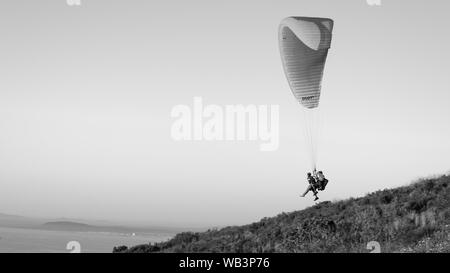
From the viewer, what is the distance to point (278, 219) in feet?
89.5

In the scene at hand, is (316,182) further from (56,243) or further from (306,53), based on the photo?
(56,243)

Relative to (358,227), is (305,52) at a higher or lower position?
higher

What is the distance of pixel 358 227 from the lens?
68.7 ft

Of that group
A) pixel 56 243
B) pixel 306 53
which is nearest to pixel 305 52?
pixel 306 53

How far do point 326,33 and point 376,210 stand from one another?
7.55 meters

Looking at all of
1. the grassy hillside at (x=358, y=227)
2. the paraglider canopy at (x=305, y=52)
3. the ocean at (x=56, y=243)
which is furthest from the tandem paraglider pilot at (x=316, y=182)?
the ocean at (x=56, y=243)

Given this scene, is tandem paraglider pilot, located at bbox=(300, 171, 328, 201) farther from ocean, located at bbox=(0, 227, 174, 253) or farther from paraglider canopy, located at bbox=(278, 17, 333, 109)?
ocean, located at bbox=(0, 227, 174, 253)

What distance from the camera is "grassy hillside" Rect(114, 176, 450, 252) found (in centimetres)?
1828

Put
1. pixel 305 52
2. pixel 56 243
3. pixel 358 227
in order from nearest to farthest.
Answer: pixel 358 227, pixel 305 52, pixel 56 243

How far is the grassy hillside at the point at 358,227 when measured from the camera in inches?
720
